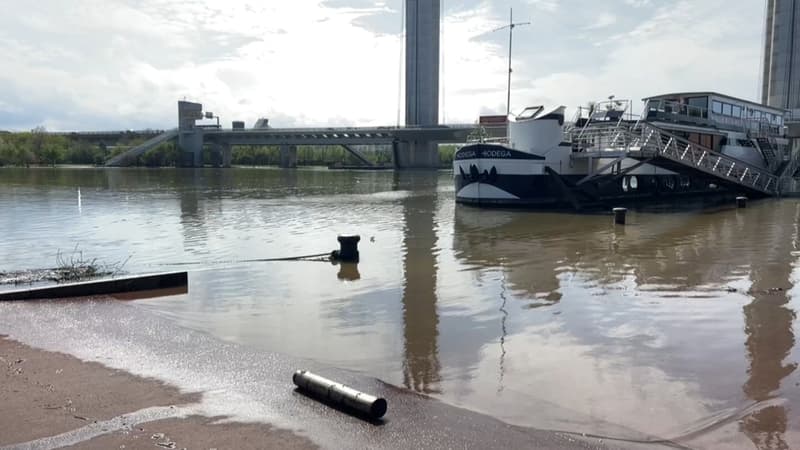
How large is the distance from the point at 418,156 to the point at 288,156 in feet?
114

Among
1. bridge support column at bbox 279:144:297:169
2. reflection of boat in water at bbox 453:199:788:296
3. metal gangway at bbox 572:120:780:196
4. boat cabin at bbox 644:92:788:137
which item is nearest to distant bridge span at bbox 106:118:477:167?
bridge support column at bbox 279:144:297:169

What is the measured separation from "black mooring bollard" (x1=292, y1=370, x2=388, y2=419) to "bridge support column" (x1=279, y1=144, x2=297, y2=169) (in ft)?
461

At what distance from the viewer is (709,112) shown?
42438 millimetres

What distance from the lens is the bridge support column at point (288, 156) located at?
147000 millimetres

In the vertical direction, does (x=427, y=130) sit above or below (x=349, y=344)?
above

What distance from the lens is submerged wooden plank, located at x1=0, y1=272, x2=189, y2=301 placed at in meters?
11.4

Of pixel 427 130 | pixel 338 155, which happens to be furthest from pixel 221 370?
pixel 338 155

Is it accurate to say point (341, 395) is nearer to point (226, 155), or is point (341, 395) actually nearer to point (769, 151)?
point (769, 151)

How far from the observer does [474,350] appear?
29.8 feet

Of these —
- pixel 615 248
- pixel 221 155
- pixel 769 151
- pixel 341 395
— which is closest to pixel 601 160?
pixel 615 248

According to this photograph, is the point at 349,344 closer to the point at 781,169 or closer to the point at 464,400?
the point at 464,400

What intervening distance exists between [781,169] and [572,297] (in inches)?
1722

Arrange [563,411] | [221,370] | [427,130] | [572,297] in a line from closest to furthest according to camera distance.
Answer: [563,411] < [221,370] < [572,297] < [427,130]

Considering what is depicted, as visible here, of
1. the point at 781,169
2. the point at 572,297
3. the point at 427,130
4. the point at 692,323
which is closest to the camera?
the point at 692,323
